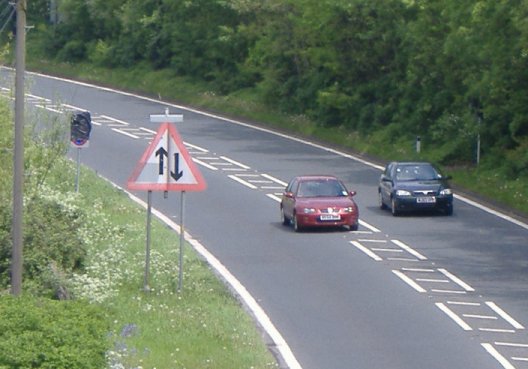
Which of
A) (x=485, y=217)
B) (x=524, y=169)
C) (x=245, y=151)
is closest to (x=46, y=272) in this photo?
(x=485, y=217)

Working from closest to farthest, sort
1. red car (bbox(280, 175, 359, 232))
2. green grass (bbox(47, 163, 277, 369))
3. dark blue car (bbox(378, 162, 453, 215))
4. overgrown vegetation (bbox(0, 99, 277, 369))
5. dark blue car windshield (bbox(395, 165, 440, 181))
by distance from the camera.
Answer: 1. overgrown vegetation (bbox(0, 99, 277, 369))
2. green grass (bbox(47, 163, 277, 369))
3. red car (bbox(280, 175, 359, 232))
4. dark blue car (bbox(378, 162, 453, 215))
5. dark blue car windshield (bbox(395, 165, 440, 181))

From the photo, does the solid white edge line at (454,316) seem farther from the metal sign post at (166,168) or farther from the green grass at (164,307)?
the metal sign post at (166,168)

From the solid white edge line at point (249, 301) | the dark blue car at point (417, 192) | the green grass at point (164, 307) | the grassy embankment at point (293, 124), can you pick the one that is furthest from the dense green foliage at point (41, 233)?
the grassy embankment at point (293, 124)

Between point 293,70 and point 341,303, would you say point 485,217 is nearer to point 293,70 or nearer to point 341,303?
point 341,303

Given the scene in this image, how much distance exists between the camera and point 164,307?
21.8 meters

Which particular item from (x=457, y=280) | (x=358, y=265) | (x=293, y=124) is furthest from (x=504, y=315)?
(x=293, y=124)

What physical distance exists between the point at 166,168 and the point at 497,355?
6943 millimetres

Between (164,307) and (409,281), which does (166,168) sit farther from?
(409,281)

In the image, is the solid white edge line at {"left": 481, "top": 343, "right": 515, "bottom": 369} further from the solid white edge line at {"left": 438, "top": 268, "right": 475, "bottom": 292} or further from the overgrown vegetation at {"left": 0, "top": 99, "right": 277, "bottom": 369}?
the solid white edge line at {"left": 438, "top": 268, "right": 475, "bottom": 292}

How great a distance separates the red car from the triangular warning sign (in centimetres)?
1044

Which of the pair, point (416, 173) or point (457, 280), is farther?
point (416, 173)

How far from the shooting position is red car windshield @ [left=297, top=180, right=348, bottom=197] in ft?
113

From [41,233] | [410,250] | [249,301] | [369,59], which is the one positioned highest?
[369,59]

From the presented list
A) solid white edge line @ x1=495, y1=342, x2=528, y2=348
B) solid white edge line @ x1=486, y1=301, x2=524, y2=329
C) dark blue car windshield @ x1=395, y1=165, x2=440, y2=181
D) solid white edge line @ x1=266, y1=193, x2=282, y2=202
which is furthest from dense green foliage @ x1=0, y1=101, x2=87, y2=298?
dark blue car windshield @ x1=395, y1=165, x2=440, y2=181
